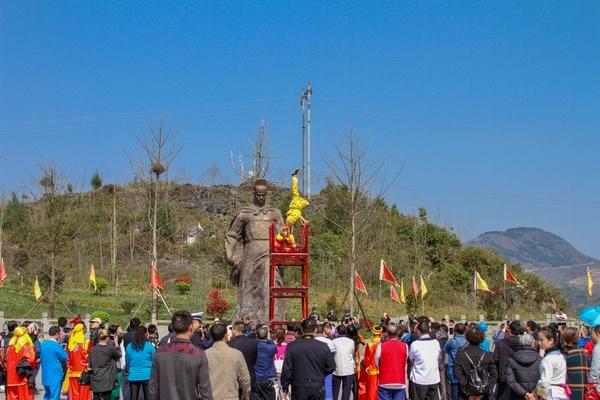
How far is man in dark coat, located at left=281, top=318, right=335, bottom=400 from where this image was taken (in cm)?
805

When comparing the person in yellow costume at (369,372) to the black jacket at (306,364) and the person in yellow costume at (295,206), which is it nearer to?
the black jacket at (306,364)

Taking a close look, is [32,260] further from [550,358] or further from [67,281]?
[550,358]

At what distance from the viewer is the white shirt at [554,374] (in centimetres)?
702

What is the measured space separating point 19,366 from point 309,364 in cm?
437

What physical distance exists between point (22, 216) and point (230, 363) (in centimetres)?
5609

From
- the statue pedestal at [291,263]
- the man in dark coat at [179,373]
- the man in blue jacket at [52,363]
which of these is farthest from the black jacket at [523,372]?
the statue pedestal at [291,263]

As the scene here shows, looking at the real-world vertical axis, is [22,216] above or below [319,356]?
above

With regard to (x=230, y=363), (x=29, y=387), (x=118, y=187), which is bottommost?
(x=29, y=387)

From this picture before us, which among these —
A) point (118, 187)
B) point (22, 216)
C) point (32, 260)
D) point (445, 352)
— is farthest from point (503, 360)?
point (118, 187)

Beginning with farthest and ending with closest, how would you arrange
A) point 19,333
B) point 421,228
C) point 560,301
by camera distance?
point 421,228 < point 560,301 < point 19,333

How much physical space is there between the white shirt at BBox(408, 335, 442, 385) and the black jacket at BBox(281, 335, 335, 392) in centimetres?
152

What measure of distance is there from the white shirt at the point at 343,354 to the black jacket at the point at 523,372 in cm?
262

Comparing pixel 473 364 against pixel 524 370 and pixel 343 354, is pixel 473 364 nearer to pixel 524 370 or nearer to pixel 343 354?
pixel 524 370

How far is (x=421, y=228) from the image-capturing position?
46406 millimetres
